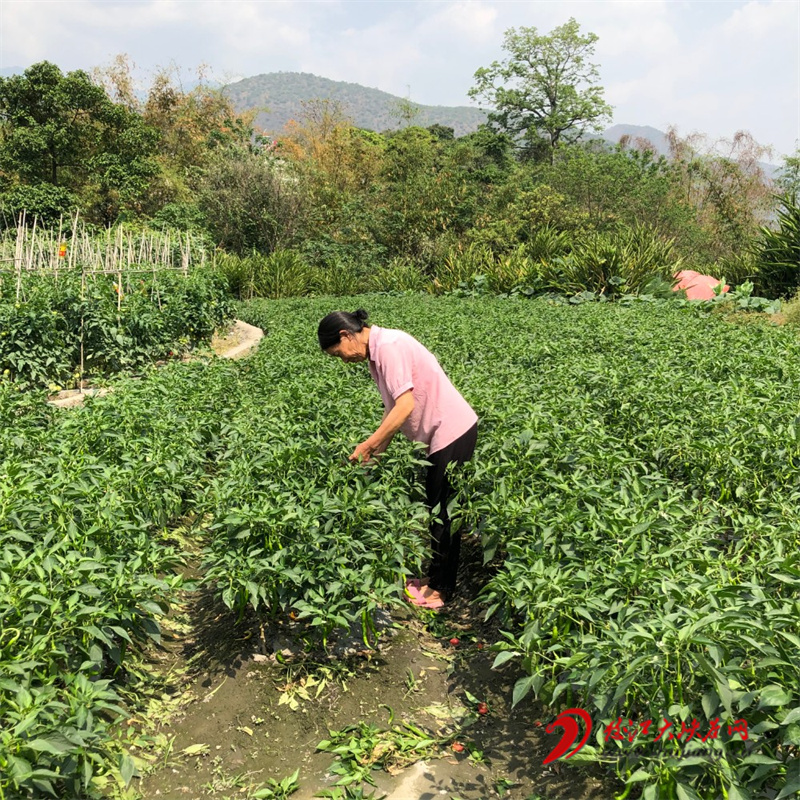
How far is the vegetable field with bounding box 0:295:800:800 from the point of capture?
196cm

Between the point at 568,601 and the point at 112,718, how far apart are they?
1942 millimetres

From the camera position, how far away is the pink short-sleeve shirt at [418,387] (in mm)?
3443

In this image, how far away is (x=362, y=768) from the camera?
2561mm

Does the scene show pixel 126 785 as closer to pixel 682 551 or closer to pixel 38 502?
pixel 38 502

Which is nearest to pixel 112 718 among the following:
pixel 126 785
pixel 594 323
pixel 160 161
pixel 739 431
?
pixel 126 785

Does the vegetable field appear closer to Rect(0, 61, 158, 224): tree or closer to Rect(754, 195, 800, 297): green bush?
Rect(754, 195, 800, 297): green bush

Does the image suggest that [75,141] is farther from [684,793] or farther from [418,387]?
[684,793]

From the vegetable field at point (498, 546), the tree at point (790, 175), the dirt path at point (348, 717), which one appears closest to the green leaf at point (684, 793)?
the vegetable field at point (498, 546)

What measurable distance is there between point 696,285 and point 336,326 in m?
11.8

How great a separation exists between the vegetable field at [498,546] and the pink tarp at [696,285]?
8095 millimetres

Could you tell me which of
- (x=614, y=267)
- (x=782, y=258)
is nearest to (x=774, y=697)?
(x=614, y=267)

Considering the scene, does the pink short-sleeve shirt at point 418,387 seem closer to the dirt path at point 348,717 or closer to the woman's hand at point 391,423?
the woman's hand at point 391,423

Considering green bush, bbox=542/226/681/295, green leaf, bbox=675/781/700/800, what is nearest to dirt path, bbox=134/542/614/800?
green leaf, bbox=675/781/700/800

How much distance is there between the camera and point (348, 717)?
286cm
